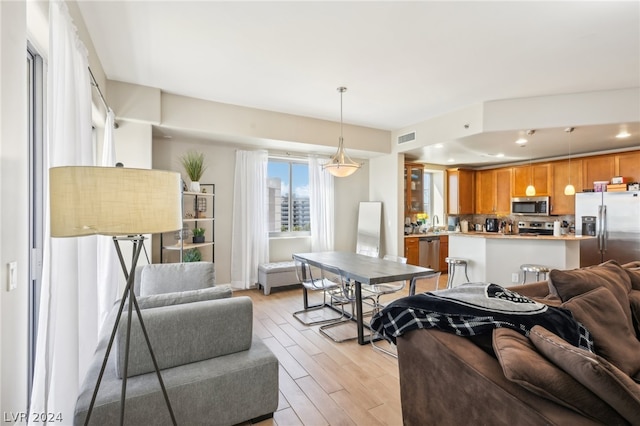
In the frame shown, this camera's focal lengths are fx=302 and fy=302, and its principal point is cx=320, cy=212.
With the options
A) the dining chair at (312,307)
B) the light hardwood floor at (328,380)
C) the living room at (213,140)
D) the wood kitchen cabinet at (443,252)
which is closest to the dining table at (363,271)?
the dining chair at (312,307)

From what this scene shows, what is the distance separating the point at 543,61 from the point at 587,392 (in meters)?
3.25

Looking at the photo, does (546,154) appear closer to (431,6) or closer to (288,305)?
(431,6)

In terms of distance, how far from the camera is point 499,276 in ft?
14.4

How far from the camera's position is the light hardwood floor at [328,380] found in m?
2.02

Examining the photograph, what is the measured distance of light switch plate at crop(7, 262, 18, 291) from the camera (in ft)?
4.12

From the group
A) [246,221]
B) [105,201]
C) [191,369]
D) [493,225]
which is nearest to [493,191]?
[493,225]

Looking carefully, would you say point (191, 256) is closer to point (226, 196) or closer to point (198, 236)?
point (198, 236)

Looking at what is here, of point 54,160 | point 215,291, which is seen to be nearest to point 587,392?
point 215,291

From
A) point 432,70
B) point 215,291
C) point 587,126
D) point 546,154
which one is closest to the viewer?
point 215,291

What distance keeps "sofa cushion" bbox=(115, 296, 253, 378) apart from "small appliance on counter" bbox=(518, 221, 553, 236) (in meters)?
6.40

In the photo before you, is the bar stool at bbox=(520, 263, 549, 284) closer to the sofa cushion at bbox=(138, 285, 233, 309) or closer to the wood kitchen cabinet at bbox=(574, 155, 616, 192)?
the wood kitchen cabinet at bbox=(574, 155, 616, 192)

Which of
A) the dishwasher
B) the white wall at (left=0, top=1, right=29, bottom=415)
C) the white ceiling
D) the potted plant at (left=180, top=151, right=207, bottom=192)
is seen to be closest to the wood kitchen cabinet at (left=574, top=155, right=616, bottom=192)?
the white ceiling

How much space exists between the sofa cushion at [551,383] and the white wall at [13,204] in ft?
6.40

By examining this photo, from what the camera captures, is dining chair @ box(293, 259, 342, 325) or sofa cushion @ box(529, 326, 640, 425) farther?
dining chair @ box(293, 259, 342, 325)
